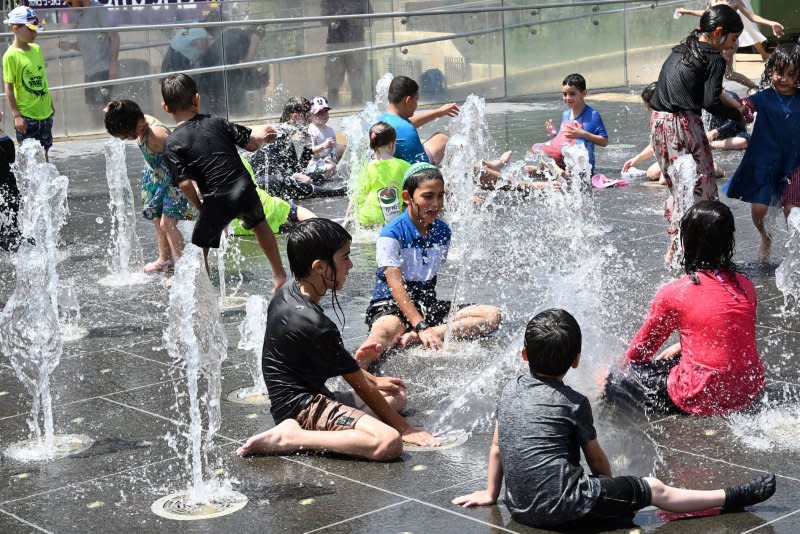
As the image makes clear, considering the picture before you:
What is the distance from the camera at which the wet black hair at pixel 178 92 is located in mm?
7738

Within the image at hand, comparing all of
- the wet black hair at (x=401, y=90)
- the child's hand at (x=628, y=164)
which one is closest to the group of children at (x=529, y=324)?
the wet black hair at (x=401, y=90)

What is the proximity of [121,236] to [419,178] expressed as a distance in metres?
3.77

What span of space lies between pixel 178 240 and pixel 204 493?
4.24m

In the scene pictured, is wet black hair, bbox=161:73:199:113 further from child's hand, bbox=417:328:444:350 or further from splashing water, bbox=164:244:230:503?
child's hand, bbox=417:328:444:350

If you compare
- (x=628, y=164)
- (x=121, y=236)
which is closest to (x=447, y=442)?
(x=121, y=236)

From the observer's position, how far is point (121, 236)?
31.1ft

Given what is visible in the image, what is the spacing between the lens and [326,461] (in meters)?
4.93

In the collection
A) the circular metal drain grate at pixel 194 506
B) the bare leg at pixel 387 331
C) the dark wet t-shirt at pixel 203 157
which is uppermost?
the dark wet t-shirt at pixel 203 157

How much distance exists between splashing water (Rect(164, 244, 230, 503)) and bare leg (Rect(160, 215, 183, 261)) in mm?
2603

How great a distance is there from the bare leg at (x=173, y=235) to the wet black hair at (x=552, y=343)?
4.81m

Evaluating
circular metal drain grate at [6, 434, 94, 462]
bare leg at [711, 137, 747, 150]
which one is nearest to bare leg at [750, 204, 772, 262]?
circular metal drain grate at [6, 434, 94, 462]

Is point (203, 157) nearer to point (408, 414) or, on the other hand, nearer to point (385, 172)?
point (385, 172)

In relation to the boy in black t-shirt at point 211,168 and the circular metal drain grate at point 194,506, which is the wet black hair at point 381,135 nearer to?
the boy in black t-shirt at point 211,168

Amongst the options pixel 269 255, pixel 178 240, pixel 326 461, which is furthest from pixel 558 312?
pixel 178 240
